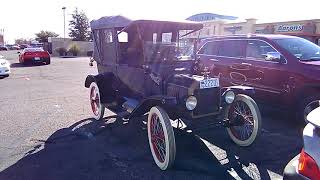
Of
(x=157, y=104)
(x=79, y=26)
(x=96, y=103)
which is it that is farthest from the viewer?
(x=79, y=26)

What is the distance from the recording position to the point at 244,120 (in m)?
5.22

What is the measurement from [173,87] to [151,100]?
0.42 m

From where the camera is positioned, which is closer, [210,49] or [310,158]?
[310,158]

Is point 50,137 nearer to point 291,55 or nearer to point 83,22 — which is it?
point 291,55

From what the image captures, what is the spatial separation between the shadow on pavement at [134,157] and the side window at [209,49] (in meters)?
3.03

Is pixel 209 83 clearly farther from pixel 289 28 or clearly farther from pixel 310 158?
pixel 289 28

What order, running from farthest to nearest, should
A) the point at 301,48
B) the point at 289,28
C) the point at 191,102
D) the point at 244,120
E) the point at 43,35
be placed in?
the point at 43,35, the point at 289,28, the point at 301,48, the point at 244,120, the point at 191,102

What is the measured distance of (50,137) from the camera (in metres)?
5.86

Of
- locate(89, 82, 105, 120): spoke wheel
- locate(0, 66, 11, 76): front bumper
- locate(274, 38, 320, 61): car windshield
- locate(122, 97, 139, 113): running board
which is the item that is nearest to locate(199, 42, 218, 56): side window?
locate(274, 38, 320, 61): car windshield

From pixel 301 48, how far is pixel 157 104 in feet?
12.4

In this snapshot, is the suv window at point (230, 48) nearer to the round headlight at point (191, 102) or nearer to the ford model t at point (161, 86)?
the ford model t at point (161, 86)

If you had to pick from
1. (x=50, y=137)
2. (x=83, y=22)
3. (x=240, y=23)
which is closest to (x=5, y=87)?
(x=50, y=137)

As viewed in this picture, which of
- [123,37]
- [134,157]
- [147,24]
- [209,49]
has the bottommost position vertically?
[134,157]

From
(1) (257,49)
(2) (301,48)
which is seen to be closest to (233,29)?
(1) (257,49)
